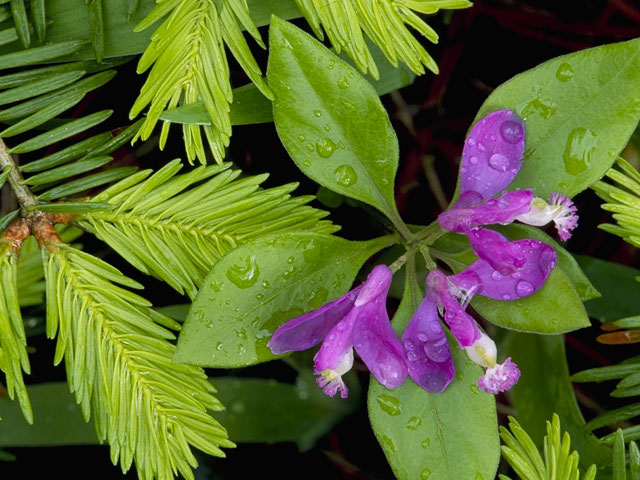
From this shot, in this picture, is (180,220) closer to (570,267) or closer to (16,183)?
(16,183)

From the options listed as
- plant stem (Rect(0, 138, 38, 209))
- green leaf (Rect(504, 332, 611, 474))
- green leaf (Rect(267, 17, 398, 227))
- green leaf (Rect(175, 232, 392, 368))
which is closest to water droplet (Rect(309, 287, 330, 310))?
green leaf (Rect(175, 232, 392, 368))

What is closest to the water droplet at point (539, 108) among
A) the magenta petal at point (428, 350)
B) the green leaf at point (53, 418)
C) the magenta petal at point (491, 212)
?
the magenta petal at point (491, 212)

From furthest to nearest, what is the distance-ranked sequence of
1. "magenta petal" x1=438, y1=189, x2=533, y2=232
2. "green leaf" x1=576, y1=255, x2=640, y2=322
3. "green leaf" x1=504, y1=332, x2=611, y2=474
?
1. "green leaf" x1=576, y1=255, x2=640, y2=322
2. "green leaf" x1=504, y1=332, x2=611, y2=474
3. "magenta petal" x1=438, y1=189, x2=533, y2=232

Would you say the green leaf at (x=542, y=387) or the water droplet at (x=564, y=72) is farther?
the green leaf at (x=542, y=387)

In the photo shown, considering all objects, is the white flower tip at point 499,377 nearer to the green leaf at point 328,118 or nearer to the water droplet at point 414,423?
the water droplet at point 414,423

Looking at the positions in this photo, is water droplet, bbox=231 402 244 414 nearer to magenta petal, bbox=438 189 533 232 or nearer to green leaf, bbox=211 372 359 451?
green leaf, bbox=211 372 359 451

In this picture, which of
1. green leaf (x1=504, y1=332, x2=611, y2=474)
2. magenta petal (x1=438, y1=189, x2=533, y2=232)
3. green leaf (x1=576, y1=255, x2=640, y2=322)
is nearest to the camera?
magenta petal (x1=438, y1=189, x2=533, y2=232)

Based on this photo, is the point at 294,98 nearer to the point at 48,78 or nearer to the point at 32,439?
the point at 48,78

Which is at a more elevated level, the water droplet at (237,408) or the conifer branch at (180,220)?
the conifer branch at (180,220)
